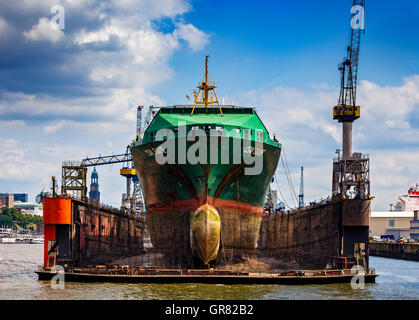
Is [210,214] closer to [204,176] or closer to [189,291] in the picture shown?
[204,176]

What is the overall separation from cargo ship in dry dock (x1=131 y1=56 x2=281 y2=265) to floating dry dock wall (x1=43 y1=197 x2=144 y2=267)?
15.7ft

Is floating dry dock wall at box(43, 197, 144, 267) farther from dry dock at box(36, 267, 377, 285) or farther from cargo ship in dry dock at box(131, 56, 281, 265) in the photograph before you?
cargo ship in dry dock at box(131, 56, 281, 265)

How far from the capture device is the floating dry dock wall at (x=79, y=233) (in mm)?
38344

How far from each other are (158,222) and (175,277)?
9889 millimetres

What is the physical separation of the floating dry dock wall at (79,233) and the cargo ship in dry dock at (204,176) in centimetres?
478

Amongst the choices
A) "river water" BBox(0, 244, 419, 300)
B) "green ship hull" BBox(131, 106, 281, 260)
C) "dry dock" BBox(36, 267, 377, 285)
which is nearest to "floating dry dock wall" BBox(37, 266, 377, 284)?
"dry dock" BBox(36, 267, 377, 285)

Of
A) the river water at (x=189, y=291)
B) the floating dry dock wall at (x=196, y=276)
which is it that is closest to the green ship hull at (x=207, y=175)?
the floating dry dock wall at (x=196, y=276)

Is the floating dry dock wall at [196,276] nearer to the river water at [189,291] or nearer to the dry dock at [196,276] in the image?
the dry dock at [196,276]

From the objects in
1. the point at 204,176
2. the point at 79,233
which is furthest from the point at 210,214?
the point at 79,233

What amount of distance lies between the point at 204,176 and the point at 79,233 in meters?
10.5

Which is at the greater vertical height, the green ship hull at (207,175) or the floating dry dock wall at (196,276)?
the green ship hull at (207,175)

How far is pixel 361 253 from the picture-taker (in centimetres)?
3888

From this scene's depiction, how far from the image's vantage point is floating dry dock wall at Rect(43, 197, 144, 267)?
126 ft

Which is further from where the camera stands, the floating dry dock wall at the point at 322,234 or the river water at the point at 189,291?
the floating dry dock wall at the point at 322,234
